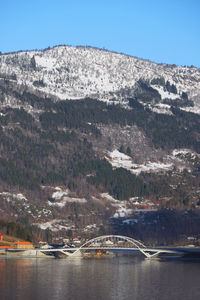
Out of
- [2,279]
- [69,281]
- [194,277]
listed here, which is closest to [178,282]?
[194,277]

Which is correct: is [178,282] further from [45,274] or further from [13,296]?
[13,296]

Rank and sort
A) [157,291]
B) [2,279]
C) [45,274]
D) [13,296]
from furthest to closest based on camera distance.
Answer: [45,274]
[2,279]
[157,291]
[13,296]

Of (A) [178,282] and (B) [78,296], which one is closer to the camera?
(B) [78,296]

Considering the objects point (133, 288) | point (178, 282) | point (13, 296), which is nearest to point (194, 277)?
point (178, 282)

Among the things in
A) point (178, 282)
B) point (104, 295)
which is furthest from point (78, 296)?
point (178, 282)

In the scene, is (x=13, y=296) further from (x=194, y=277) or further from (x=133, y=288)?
(x=194, y=277)

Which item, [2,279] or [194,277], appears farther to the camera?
[194,277]

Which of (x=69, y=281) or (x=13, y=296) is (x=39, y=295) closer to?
(x=13, y=296)

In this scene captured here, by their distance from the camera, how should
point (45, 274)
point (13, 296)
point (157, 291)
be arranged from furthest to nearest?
1. point (45, 274)
2. point (157, 291)
3. point (13, 296)

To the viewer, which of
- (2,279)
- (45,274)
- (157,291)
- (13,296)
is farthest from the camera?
(45,274)
